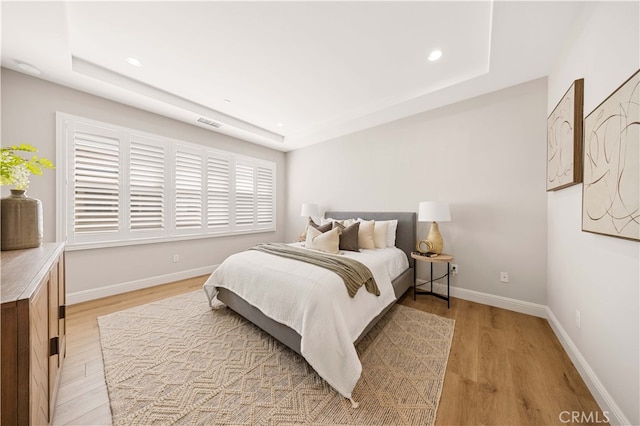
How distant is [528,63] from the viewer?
2260 millimetres

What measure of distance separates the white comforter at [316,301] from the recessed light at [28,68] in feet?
9.32

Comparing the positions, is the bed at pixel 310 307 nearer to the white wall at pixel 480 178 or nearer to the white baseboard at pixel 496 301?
the white baseboard at pixel 496 301

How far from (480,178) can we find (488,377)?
2191 millimetres

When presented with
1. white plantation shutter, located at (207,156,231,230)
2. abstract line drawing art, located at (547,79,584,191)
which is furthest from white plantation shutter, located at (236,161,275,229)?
abstract line drawing art, located at (547,79,584,191)

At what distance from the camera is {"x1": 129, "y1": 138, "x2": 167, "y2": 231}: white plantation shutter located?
3.21 m

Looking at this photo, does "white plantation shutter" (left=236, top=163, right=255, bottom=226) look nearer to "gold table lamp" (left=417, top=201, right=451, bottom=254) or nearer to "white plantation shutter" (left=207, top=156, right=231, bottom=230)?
"white plantation shutter" (left=207, top=156, right=231, bottom=230)

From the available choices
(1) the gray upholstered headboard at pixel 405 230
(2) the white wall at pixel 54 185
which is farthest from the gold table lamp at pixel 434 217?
(2) the white wall at pixel 54 185

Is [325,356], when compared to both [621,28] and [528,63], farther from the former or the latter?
[528,63]

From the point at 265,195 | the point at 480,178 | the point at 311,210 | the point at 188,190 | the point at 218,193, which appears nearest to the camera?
the point at 480,178

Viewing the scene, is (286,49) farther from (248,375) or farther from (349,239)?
(248,375)

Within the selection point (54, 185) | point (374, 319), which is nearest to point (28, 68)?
point (54, 185)

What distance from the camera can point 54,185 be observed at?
2.62 metres

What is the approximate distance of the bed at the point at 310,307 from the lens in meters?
1.51

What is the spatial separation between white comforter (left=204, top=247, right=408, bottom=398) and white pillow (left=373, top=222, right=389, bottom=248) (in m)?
0.63
